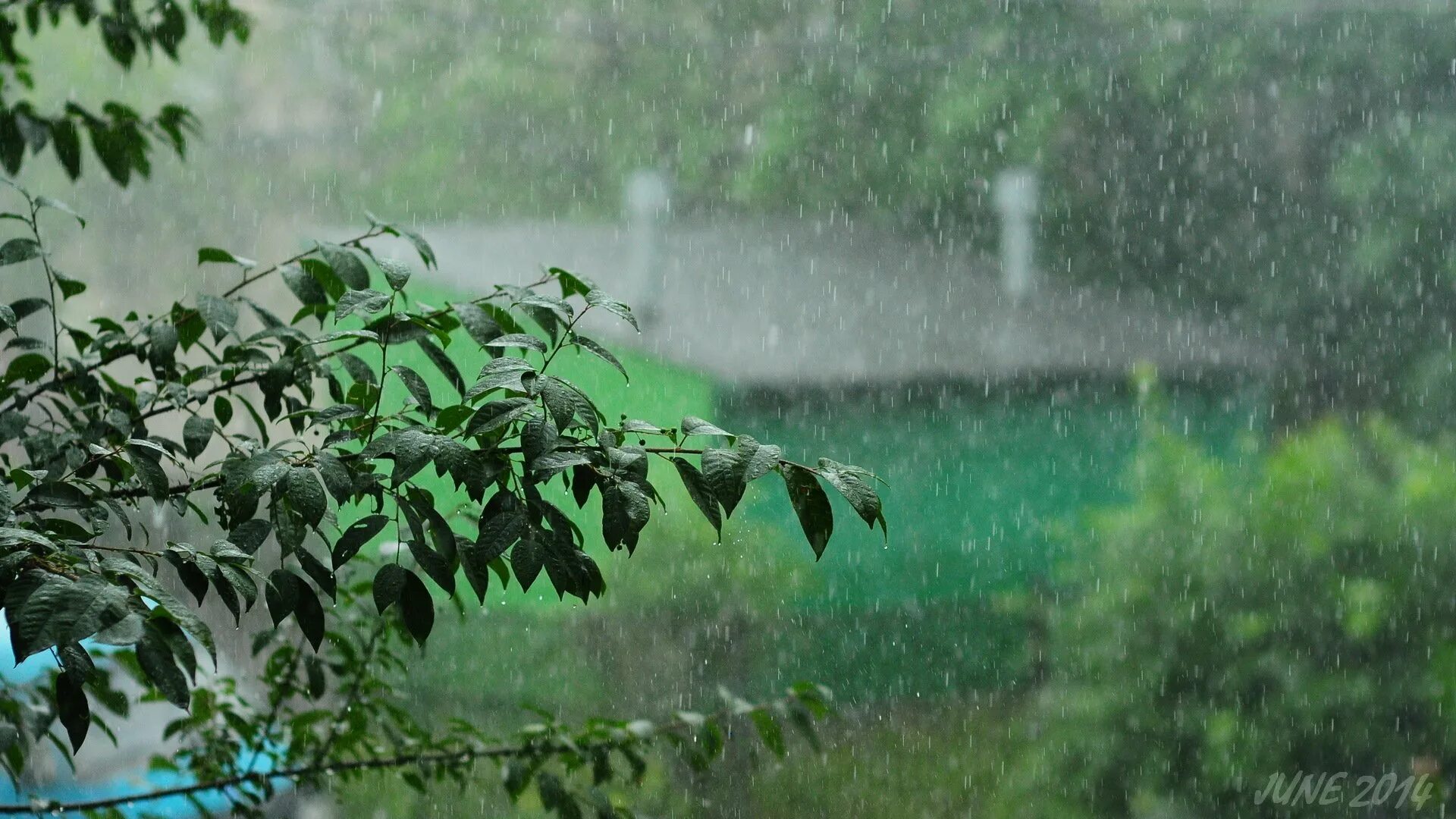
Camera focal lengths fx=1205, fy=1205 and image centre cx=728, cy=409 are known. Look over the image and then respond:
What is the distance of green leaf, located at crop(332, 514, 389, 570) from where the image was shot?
657 mm

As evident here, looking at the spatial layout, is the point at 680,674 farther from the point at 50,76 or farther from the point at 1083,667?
the point at 50,76

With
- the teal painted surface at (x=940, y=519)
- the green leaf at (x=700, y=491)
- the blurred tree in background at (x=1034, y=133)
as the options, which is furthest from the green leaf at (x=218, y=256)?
the blurred tree in background at (x=1034, y=133)

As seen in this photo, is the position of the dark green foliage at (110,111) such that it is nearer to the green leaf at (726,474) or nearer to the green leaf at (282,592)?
the green leaf at (282,592)

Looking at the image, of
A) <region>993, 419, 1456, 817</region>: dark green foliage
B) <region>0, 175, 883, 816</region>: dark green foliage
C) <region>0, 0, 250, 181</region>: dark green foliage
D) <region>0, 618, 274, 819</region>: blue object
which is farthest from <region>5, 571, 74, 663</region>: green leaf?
<region>993, 419, 1456, 817</region>: dark green foliage

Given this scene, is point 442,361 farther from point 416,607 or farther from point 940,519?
point 940,519

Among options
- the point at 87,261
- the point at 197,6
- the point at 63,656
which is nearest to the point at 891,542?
the point at 197,6

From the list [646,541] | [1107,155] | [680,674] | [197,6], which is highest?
[197,6]

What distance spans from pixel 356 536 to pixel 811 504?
0.25m

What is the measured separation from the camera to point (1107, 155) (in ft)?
13.0

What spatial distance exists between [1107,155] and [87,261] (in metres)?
3.60

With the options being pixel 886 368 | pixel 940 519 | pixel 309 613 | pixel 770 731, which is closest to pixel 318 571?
pixel 309 613

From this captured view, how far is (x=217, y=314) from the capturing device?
0.84m

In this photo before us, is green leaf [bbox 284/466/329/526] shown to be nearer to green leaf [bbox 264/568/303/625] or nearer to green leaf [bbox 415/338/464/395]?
green leaf [bbox 264/568/303/625]

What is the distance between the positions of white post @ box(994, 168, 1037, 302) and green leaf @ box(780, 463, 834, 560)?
3.36m
